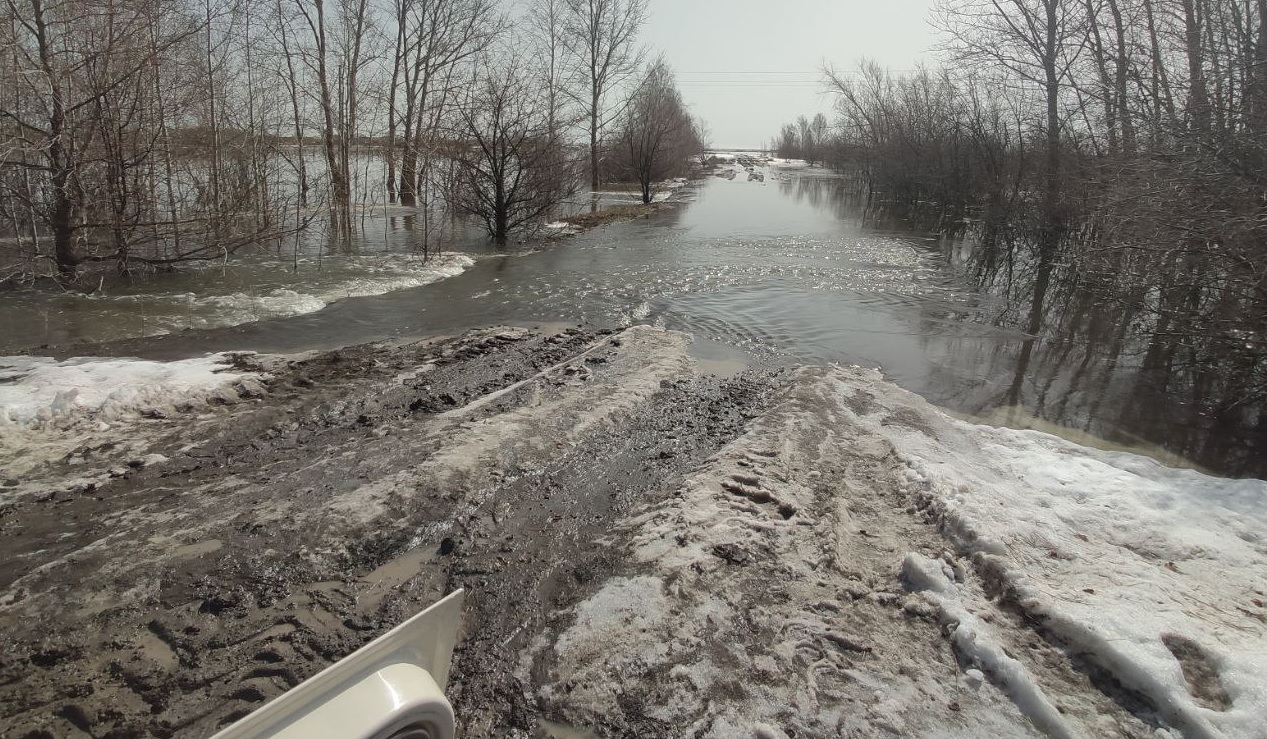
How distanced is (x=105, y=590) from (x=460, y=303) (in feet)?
24.9

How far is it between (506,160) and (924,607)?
51.5 ft

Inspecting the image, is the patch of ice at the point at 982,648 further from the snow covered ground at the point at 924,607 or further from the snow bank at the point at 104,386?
the snow bank at the point at 104,386

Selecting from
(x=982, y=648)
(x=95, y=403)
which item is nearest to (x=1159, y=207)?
(x=982, y=648)

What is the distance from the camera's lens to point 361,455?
459cm

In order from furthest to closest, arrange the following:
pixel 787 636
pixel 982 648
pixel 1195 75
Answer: pixel 1195 75 < pixel 787 636 < pixel 982 648

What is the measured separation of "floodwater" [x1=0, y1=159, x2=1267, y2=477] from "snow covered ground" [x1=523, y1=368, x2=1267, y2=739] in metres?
2.13

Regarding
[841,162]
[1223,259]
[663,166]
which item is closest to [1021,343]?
[1223,259]

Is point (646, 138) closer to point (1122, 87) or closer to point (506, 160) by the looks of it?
point (506, 160)

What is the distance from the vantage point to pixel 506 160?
16.6m

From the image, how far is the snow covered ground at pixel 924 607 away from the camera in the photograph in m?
2.60

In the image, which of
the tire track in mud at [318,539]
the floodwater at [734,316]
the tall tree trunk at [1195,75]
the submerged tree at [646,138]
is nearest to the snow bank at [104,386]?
the tire track in mud at [318,539]

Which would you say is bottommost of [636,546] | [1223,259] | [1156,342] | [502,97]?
[636,546]

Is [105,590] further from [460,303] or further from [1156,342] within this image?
[1156,342]

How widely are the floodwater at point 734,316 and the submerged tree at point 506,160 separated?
1545 mm
